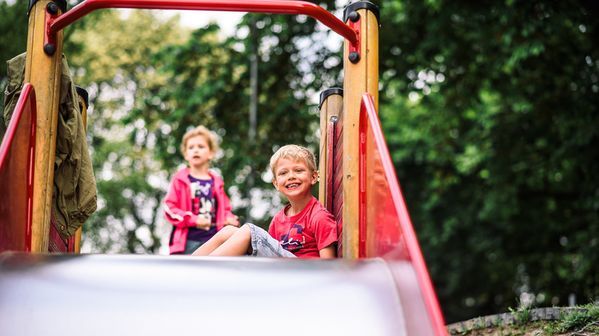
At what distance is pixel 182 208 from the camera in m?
5.77

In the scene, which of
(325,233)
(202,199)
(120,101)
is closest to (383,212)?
(325,233)

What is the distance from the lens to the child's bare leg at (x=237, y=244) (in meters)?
3.42

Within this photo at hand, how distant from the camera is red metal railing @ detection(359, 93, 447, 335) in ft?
7.17

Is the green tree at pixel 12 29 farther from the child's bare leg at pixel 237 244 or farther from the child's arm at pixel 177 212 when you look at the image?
the child's bare leg at pixel 237 244

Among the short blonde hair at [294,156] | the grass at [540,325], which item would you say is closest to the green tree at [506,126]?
the grass at [540,325]

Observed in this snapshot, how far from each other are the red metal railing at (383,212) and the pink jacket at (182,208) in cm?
255

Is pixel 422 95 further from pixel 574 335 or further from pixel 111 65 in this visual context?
pixel 111 65

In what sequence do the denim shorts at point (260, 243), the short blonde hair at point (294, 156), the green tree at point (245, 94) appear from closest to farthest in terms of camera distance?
the denim shorts at point (260, 243)
the short blonde hair at point (294, 156)
the green tree at point (245, 94)

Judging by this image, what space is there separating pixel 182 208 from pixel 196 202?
0.14m

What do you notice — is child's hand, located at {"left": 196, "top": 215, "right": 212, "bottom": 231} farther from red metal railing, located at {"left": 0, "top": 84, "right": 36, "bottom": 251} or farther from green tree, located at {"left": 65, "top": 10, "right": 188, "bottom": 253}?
green tree, located at {"left": 65, "top": 10, "right": 188, "bottom": 253}

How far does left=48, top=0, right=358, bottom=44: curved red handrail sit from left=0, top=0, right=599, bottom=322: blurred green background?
4560 mm

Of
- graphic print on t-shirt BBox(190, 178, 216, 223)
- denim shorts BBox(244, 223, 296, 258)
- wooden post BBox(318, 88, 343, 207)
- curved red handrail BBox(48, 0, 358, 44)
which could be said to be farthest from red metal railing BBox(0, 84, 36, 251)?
graphic print on t-shirt BBox(190, 178, 216, 223)

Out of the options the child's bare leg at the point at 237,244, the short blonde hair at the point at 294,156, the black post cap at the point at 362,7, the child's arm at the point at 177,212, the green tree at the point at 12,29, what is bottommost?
the child's bare leg at the point at 237,244

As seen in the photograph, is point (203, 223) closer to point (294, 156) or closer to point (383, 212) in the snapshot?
point (294, 156)
